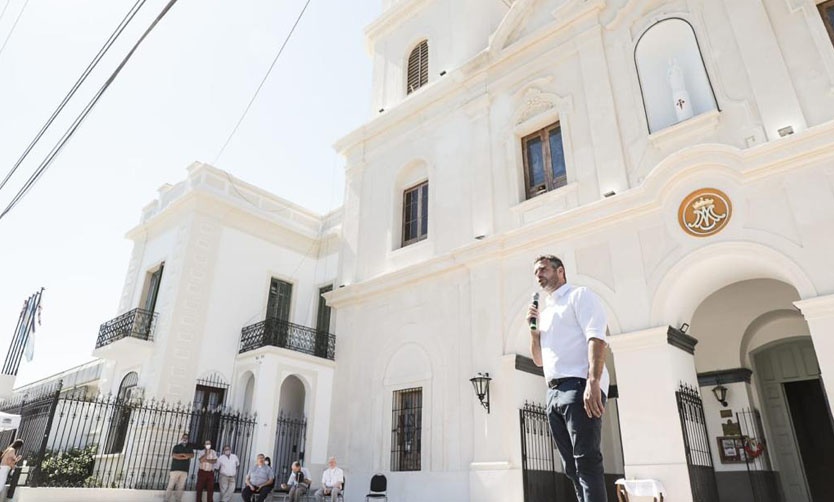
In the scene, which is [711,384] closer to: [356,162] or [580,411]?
[580,411]

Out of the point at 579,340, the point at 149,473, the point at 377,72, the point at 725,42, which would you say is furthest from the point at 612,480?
the point at 377,72

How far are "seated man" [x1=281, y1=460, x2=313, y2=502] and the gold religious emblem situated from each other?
8749 millimetres

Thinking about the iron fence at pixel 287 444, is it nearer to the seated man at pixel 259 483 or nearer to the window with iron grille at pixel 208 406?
the window with iron grille at pixel 208 406

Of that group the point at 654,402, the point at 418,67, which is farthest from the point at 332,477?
the point at 418,67

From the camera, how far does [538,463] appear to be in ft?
29.2

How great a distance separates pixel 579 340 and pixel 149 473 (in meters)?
12.4

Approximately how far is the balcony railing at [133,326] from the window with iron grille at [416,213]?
747 centimetres

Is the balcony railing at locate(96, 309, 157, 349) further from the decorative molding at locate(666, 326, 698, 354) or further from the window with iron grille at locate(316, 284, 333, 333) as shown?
the decorative molding at locate(666, 326, 698, 354)

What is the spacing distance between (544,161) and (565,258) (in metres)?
2.26

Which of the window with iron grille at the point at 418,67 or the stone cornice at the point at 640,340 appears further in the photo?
the window with iron grille at the point at 418,67

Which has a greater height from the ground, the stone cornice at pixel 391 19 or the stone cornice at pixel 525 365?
the stone cornice at pixel 391 19

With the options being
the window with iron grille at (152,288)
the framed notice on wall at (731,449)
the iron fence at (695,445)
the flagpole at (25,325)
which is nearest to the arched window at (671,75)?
the iron fence at (695,445)

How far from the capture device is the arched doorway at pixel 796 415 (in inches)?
365

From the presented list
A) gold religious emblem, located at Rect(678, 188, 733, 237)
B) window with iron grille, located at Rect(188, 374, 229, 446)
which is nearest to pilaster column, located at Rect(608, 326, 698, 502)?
gold religious emblem, located at Rect(678, 188, 733, 237)
